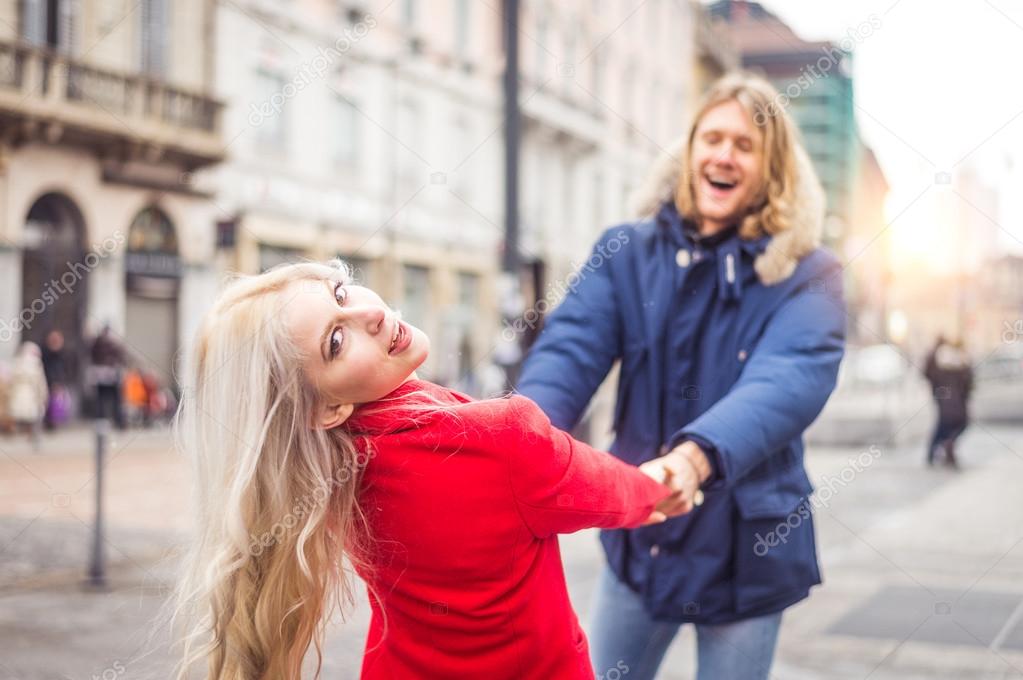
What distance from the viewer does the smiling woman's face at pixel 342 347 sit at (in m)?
1.62

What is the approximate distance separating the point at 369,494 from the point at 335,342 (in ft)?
0.77

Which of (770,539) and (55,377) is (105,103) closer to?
(55,377)

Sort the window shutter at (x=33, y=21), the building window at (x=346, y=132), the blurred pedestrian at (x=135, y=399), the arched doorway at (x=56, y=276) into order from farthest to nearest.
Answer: the building window at (x=346, y=132) < the blurred pedestrian at (x=135, y=399) < the arched doorway at (x=56, y=276) < the window shutter at (x=33, y=21)

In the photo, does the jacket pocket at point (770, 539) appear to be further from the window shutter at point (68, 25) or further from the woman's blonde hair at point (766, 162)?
the window shutter at point (68, 25)

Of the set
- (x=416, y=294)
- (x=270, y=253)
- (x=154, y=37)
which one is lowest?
(x=416, y=294)

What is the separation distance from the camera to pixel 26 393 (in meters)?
14.2

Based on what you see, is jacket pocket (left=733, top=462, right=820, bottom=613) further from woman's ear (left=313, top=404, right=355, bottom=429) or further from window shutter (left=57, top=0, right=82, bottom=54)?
window shutter (left=57, top=0, right=82, bottom=54)

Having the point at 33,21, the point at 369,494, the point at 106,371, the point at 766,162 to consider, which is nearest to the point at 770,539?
the point at 766,162

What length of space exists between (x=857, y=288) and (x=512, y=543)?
217ft

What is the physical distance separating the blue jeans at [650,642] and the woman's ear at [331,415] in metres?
0.94

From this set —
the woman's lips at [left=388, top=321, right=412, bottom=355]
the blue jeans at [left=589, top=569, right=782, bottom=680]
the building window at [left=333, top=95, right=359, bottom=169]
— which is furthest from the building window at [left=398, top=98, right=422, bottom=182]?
the woman's lips at [left=388, top=321, right=412, bottom=355]

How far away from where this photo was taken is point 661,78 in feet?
126

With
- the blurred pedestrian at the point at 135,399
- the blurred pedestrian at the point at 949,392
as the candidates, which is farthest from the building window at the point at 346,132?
the blurred pedestrian at the point at 949,392

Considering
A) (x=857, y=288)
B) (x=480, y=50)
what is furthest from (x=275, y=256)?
(x=857, y=288)
